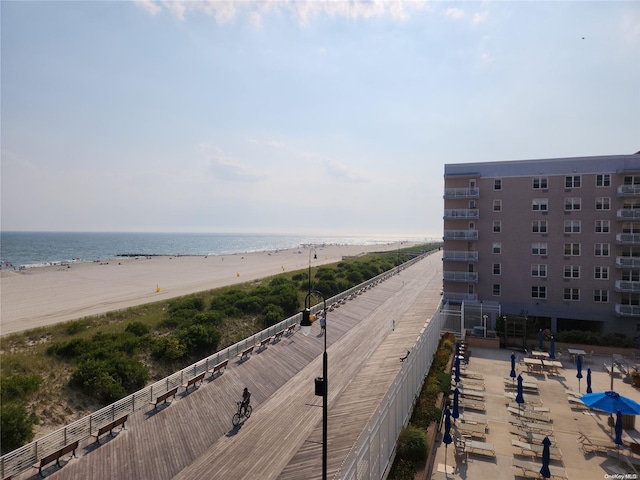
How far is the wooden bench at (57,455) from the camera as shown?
13539 millimetres

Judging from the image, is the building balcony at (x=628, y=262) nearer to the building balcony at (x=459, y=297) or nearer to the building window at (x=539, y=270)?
the building window at (x=539, y=270)

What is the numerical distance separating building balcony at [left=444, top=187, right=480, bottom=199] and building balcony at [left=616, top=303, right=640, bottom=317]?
16868 mm

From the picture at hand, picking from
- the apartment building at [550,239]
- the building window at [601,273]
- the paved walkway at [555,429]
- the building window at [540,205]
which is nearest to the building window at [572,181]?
the apartment building at [550,239]

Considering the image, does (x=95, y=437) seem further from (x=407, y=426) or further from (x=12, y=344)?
(x=12, y=344)

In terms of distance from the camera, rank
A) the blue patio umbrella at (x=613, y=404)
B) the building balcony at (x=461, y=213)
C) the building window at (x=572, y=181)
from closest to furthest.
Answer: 1. the blue patio umbrella at (x=613, y=404)
2. the building window at (x=572, y=181)
3. the building balcony at (x=461, y=213)

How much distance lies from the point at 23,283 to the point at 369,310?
6850cm

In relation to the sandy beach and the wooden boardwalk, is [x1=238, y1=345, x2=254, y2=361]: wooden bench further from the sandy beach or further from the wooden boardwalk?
the sandy beach

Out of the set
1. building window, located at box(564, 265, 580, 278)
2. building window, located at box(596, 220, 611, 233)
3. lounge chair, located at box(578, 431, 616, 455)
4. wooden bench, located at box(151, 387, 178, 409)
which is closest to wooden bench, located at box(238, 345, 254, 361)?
wooden bench, located at box(151, 387, 178, 409)

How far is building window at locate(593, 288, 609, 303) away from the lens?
1441 inches

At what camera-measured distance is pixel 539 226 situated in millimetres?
38750

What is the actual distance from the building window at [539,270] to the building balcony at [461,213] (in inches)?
306

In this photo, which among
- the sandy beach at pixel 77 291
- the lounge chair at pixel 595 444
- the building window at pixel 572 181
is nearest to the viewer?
the lounge chair at pixel 595 444

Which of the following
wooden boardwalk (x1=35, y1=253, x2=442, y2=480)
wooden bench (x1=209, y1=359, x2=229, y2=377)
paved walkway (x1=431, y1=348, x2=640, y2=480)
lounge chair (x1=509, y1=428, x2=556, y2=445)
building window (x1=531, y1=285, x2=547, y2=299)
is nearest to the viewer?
wooden boardwalk (x1=35, y1=253, x2=442, y2=480)

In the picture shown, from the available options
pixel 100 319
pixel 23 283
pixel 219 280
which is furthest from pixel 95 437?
pixel 23 283
